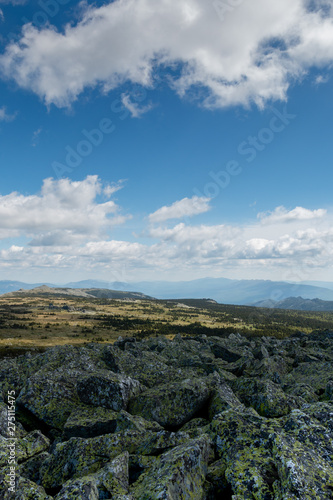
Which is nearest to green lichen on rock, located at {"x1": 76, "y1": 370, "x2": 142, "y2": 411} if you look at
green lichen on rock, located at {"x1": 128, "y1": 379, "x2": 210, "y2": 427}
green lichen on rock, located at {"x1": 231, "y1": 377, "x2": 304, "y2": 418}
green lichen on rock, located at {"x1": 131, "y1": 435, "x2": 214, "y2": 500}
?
green lichen on rock, located at {"x1": 128, "y1": 379, "x2": 210, "y2": 427}

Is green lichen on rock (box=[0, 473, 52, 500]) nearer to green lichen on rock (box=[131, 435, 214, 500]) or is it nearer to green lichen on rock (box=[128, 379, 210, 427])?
green lichen on rock (box=[131, 435, 214, 500])

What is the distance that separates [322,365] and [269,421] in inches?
506

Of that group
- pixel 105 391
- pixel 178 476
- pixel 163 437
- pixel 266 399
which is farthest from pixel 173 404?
pixel 178 476

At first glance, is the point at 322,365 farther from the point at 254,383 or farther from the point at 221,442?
the point at 221,442

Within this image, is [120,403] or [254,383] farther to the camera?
[254,383]

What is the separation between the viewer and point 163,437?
26.7 feet

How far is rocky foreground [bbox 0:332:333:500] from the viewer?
595cm

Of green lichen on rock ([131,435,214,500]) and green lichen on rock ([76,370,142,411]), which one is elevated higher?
green lichen on rock ([131,435,214,500])

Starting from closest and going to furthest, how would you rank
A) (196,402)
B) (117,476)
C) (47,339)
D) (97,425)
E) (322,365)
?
(117,476) → (97,425) → (196,402) → (322,365) → (47,339)

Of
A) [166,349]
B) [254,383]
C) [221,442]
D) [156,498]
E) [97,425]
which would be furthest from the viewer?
[166,349]

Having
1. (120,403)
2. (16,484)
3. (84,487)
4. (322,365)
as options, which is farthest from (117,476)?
(322,365)

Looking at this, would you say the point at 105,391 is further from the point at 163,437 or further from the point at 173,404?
the point at 163,437

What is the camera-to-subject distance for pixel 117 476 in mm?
6629

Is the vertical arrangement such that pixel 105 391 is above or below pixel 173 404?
above
